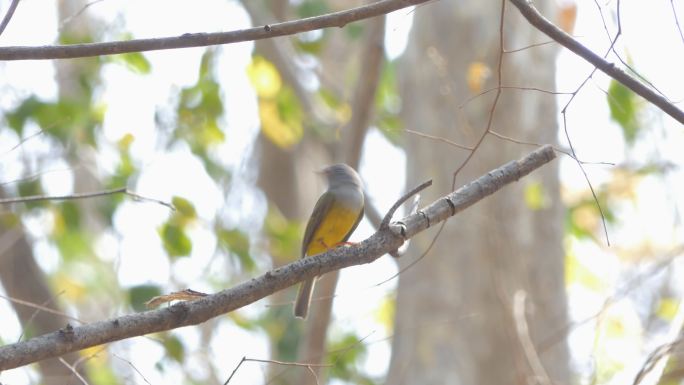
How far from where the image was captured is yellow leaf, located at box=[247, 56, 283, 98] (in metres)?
9.16

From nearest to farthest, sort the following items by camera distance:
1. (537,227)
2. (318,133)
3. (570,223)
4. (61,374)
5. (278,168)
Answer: (61,374)
(537,227)
(570,223)
(318,133)
(278,168)

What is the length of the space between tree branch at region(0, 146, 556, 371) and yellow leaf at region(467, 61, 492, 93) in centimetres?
408

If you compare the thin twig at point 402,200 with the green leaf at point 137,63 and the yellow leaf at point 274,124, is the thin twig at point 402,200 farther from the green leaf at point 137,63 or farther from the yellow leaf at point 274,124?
the yellow leaf at point 274,124

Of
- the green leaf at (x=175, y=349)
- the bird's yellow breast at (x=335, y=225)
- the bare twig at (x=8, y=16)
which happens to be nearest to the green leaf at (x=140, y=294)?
the green leaf at (x=175, y=349)

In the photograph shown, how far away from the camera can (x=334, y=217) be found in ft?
18.9

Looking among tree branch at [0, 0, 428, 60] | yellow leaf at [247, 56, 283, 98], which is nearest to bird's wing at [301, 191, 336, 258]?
tree branch at [0, 0, 428, 60]

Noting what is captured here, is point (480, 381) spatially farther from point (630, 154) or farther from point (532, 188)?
point (630, 154)

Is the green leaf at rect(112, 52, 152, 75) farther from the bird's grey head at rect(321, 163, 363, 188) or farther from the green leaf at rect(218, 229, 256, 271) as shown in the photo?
the bird's grey head at rect(321, 163, 363, 188)

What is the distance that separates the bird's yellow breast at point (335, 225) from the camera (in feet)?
18.9

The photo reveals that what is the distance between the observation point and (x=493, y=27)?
7070mm

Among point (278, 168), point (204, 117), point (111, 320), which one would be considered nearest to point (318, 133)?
point (204, 117)

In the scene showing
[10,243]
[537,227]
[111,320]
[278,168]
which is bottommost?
[111,320]

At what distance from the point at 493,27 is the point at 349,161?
1497 millimetres

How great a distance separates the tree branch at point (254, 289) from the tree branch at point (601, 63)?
0.42 m
